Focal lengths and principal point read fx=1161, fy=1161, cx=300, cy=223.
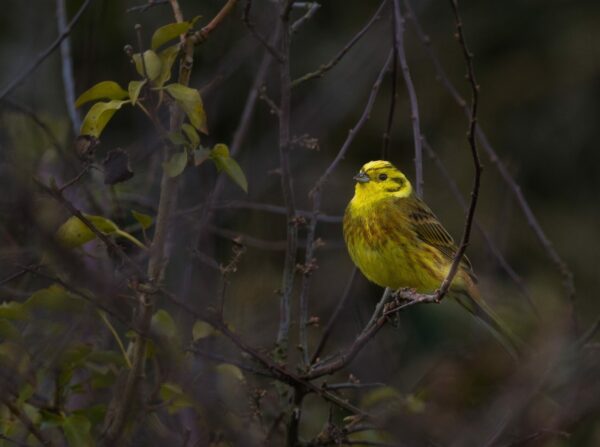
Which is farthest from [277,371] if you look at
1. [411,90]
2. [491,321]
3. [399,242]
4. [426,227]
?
[426,227]

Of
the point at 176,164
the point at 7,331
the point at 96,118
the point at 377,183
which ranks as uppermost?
the point at 96,118

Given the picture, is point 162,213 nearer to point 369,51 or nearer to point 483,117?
point 369,51

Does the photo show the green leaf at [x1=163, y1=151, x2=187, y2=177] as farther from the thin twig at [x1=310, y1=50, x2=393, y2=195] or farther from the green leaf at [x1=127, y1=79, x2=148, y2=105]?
the thin twig at [x1=310, y1=50, x2=393, y2=195]

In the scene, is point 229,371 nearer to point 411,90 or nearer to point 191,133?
point 191,133

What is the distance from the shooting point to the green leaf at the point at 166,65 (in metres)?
2.81

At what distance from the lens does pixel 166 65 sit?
2.83m

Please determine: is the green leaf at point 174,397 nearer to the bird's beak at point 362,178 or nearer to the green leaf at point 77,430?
the green leaf at point 77,430

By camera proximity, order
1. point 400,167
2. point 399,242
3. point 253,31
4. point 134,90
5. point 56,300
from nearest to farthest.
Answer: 1. point 134,90
2. point 56,300
3. point 253,31
4. point 399,242
5. point 400,167

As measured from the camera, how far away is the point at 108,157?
279 centimetres

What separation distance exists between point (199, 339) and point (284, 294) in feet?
0.88

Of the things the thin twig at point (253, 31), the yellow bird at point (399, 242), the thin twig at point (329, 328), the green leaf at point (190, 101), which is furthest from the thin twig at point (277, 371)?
the yellow bird at point (399, 242)

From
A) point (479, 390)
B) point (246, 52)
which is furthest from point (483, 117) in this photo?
point (479, 390)

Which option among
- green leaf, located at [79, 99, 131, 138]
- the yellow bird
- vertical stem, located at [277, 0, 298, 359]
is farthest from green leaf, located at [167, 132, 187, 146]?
the yellow bird

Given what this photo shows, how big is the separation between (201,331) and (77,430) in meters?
0.43
